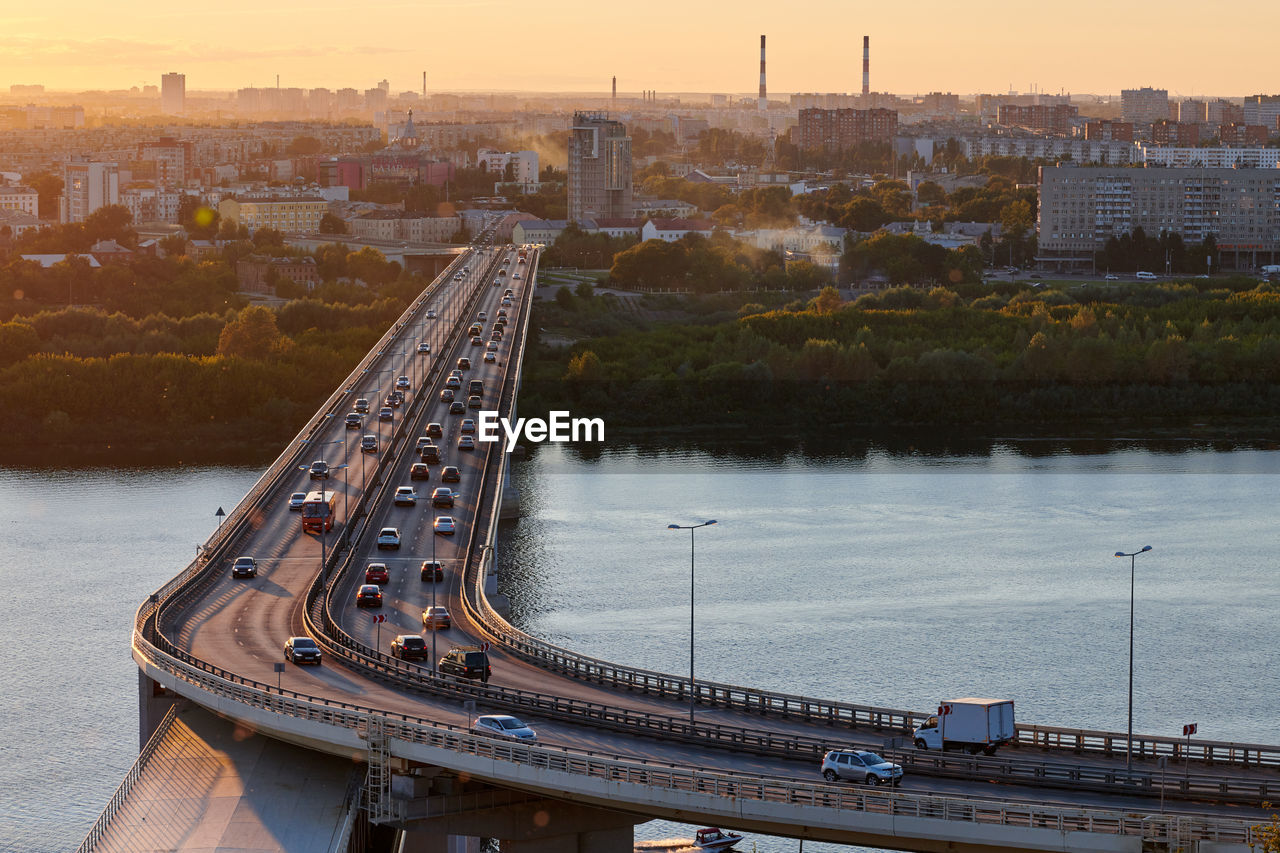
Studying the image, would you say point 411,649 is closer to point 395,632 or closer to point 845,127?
point 395,632

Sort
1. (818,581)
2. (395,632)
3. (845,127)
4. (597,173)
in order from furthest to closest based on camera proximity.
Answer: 1. (845,127)
2. (597,173)
3. (818,581)
4. (395,632)

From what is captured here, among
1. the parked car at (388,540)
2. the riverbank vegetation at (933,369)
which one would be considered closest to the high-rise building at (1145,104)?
the riverbank vegetation at (933,369)

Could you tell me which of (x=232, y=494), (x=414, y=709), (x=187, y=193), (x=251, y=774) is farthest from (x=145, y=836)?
(x=187, y=193)

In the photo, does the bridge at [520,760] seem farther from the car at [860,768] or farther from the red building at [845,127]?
the red building at [845,127]

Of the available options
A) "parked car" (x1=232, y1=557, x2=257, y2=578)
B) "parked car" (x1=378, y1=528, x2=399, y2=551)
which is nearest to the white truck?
"parked car" (x1=232, y1=557, x2=257, y2=578)

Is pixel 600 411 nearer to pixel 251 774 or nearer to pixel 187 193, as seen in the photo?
pixel 251 774

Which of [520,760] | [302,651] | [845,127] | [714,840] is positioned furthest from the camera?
[845,127]
